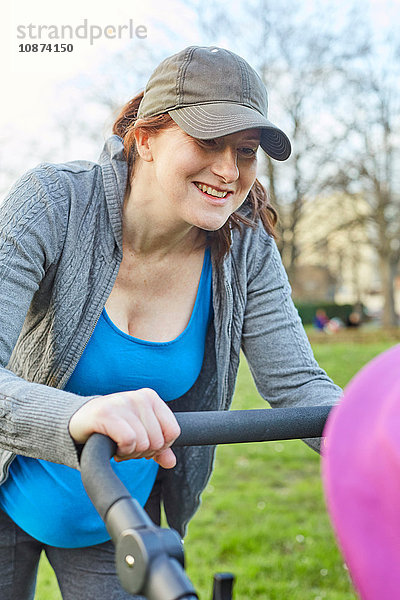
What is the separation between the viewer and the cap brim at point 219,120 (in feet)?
4.94

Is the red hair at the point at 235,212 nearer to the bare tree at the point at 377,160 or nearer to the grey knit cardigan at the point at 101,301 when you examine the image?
the grey knit cardigan at the point at 101,301

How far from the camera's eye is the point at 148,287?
1.85 m

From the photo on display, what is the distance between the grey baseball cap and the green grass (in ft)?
9.16

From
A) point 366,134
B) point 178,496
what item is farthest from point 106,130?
point 366,134

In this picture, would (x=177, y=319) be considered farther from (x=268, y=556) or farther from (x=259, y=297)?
(x=268, y=556)

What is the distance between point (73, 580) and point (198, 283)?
0.80m

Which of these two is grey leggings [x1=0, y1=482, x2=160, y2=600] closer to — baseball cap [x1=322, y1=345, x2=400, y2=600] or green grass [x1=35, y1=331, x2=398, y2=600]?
baseball cap [x1=322, y1=345, x2=400, y2=600]

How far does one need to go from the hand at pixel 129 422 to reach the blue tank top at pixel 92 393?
627 millimetres

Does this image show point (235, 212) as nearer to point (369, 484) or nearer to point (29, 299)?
point (29, 299)

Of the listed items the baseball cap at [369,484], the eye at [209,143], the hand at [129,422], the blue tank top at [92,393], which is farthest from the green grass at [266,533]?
the baseball cap at [369,484]

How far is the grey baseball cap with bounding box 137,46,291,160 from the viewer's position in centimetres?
153

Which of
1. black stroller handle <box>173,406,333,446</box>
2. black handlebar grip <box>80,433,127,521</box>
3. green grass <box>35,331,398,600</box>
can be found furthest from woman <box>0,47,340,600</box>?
green grass <box>35,331,398,600</box>

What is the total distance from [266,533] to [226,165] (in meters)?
3.35

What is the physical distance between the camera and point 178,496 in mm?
2045
